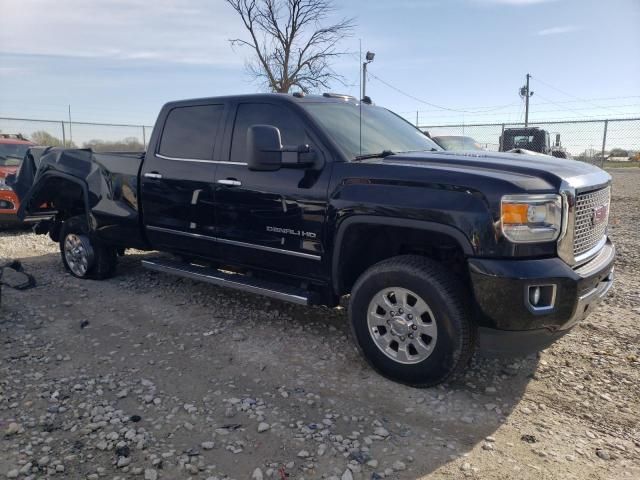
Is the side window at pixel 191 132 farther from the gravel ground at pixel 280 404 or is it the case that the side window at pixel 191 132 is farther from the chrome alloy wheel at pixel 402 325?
the chrome alloy wheel at pixel 402 325

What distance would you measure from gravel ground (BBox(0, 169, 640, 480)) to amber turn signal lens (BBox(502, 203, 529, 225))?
1.19 meters

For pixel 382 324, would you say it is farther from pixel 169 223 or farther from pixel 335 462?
pixel 169 223


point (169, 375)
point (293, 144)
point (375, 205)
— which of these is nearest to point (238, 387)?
point (169, 375)

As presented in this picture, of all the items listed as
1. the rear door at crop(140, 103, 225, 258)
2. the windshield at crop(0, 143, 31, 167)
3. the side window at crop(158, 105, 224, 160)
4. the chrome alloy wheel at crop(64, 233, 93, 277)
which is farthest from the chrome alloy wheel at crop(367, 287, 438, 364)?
the windshield at crop(0, 143, 31, 167)

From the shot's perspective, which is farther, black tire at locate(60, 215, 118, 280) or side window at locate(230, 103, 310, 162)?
black tire at locate(60, 215, 118, 280)

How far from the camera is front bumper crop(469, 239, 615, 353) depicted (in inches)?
114

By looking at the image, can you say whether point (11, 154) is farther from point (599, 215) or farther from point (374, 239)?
point (599, 215)

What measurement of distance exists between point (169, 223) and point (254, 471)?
2.90 m

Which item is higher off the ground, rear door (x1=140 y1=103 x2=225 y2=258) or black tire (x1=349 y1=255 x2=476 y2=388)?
rear door (x1=140 y1=103 x2=225 y2=258)

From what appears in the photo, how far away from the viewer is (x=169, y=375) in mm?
3613

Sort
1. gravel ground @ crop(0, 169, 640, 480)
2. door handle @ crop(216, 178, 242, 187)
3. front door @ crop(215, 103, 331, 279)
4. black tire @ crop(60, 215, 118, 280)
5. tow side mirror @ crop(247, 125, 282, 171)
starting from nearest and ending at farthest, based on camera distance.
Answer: gravel ground @ crop(0, 169, 640, 480)
tow side mirror @ crop(247, 125, 282, 171)
front door @ crop(215, 103, 331, 279)
door handle @ crop(216, 178, 242, 187)
black tire @ crop(60, 215, 118, 280)

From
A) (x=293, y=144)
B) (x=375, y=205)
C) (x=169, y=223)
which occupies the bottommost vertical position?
(x=169, y=223)

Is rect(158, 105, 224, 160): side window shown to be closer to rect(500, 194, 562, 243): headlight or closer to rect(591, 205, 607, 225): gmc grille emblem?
rect(500, 194, 562, 243): headlight

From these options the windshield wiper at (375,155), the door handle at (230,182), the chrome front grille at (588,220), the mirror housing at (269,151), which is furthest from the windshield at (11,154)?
the chrome front grille at (588,220)
